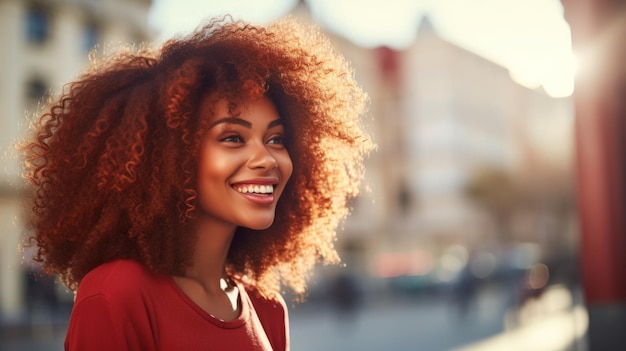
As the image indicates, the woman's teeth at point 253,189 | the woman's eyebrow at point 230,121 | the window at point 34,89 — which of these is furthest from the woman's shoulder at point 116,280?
the window at point 34,89

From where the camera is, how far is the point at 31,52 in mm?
26281

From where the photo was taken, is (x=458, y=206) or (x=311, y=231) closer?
(x=311, y=231)

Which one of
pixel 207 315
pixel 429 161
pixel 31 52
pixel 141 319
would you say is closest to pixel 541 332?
pixel 207 315

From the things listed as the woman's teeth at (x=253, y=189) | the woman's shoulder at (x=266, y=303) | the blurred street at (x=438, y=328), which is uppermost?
the woman's teeth at (x=253, y=189)

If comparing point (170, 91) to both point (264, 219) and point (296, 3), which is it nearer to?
point (264, 219)

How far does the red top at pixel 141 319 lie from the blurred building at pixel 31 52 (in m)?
22.6

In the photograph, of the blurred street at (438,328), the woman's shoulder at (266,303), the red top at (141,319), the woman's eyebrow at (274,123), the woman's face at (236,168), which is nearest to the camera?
the red top at (141,319)

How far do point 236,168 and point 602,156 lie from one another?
2761 millimetres

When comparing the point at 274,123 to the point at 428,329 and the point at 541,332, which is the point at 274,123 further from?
the point at 428,329

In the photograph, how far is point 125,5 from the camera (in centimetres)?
2928

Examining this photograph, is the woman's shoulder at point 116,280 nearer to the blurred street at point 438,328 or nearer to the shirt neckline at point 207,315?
the shirt neckline at point 207,315

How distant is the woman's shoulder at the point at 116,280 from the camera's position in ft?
6.21

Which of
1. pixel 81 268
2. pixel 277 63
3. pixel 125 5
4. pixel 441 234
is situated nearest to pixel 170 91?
pixel 277 63

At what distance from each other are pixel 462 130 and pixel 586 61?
52.0 metres
